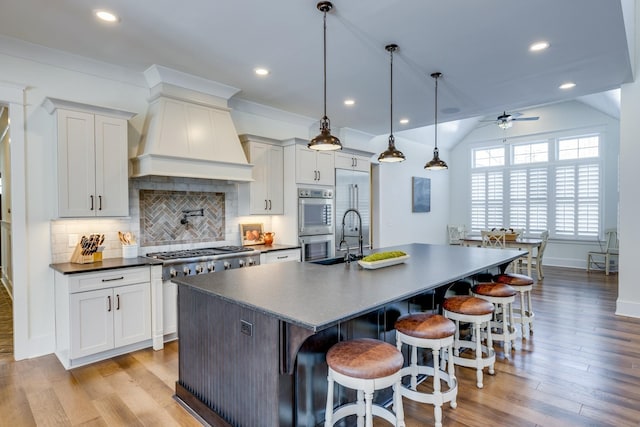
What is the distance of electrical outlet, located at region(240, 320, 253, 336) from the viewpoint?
1921 mm

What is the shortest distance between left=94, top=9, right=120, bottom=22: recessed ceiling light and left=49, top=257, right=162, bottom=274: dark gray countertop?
6.66ft

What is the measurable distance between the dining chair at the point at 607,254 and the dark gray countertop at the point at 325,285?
523cm

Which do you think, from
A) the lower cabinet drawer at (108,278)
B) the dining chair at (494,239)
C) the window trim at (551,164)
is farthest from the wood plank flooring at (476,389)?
the window trim at (551,164)

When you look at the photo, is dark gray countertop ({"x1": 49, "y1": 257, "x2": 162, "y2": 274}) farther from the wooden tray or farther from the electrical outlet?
the wooden tray

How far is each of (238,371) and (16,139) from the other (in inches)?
119

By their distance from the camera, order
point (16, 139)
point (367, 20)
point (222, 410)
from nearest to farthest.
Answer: point (222, 410), point (367, 20), point (16, 139)

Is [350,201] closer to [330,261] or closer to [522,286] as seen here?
[330,261]

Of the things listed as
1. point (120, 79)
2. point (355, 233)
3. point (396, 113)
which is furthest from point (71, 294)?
point (396, 113)

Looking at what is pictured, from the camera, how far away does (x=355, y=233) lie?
5.54m

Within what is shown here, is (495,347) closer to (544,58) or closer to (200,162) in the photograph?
(544,58)

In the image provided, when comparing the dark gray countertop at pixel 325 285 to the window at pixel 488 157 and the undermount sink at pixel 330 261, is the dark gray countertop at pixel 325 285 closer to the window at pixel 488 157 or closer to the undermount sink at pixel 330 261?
the undermount sink at pixel 330 261

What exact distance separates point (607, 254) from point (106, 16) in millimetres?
8593

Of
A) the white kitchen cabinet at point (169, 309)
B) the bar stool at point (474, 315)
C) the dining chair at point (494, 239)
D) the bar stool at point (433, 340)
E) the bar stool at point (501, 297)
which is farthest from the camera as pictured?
the dining chair at point (494, 239)

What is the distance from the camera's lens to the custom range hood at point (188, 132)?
361 centimetres
